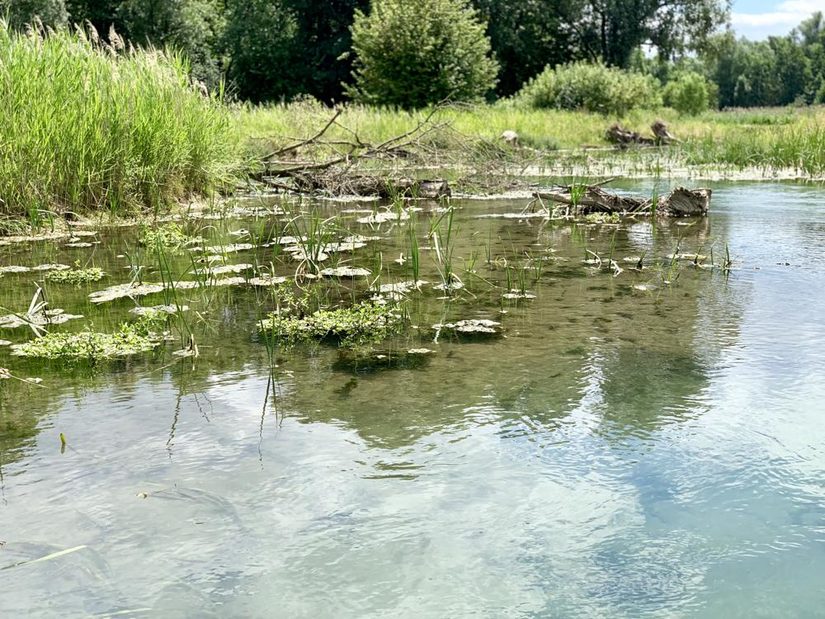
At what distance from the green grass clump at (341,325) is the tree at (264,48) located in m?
37.0

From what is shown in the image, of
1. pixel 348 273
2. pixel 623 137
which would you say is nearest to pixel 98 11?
pixel 623 137

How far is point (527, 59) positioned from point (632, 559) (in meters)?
41.4

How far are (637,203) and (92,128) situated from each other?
5.74 meters

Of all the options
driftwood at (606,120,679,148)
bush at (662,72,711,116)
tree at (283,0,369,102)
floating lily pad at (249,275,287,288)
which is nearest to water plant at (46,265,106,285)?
floating lily pad at (249,275,287,288)

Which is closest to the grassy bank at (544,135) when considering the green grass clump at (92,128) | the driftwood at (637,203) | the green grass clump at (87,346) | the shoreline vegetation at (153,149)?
the shoreline vegetation at (153,149)

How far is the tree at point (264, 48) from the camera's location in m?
40.2

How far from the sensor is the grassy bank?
43.9 feet

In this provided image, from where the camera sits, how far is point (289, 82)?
40.7 meters

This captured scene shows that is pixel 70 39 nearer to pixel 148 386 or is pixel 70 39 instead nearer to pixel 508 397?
pixel 148 386

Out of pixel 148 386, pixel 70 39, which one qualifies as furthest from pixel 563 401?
pixel 70 39

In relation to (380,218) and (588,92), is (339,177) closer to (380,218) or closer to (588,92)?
(380,218)

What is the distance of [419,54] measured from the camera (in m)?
27.0

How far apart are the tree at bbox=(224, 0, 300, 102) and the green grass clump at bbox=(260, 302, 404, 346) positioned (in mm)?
36974

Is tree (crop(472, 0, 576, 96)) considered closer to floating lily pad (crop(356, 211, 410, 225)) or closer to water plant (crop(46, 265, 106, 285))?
floating lily pad (crop(356, 211, 410, 225))
